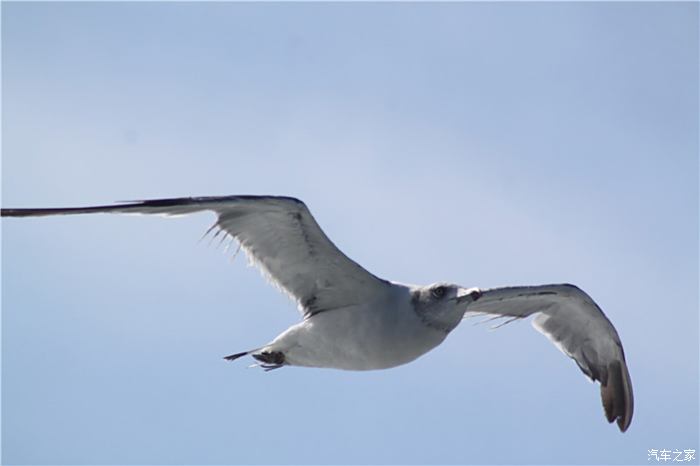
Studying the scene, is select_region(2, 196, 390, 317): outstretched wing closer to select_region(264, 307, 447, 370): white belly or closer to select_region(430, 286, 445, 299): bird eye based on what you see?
select_region(264, 307, 447, 370): white belly

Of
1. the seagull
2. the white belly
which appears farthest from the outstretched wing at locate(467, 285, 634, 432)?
the white belly

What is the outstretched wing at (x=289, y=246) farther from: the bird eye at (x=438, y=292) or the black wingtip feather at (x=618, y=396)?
the black wingtip feather at (x=618, y=396)

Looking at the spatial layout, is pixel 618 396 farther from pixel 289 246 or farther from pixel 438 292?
pixel 289 246

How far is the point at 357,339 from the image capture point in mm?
14203

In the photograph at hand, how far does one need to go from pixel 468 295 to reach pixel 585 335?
4.24 metres

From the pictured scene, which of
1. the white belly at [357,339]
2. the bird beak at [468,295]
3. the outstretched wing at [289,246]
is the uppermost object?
the outstretched wing at [289,246]

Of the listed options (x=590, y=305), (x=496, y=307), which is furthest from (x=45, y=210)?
(x=590, y=305)

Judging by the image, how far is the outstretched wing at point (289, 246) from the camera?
13.4 m

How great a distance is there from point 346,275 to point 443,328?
1.66 m

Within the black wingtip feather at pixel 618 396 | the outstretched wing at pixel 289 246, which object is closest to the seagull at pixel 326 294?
the outstretched wing at pixel 289 246

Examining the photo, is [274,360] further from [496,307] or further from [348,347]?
[496,307]

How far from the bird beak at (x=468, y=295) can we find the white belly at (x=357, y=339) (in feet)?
1.87

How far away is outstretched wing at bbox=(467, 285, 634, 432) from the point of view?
16844 millimetres

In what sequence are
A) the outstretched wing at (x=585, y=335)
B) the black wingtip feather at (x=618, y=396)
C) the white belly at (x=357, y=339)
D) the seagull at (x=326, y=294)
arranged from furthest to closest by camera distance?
1. the black wingtip feather at (x=618, y=396)
2. the outstretched wing at (x=585, y=335)
3. the white belly at (x=357, y=339)
4. the seagull at (x=326, y=294)
